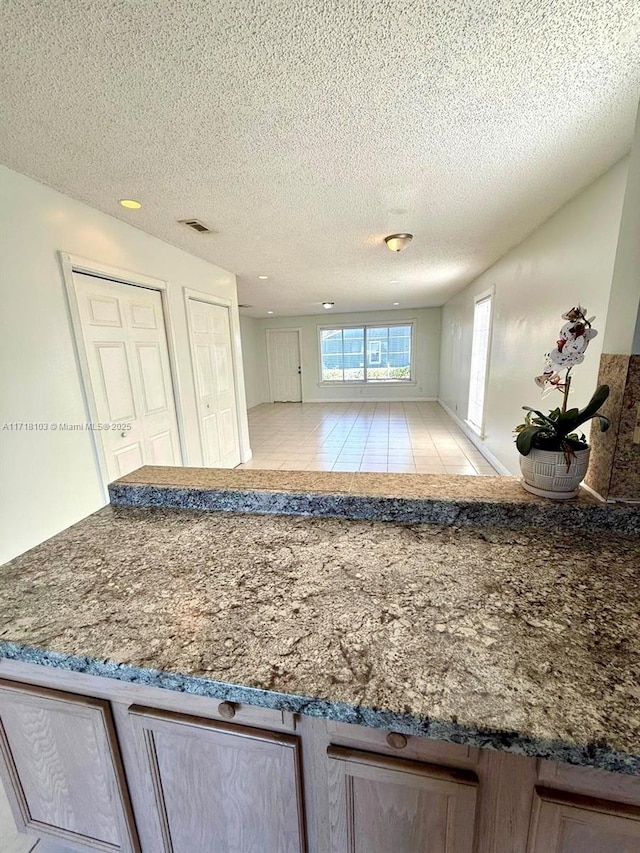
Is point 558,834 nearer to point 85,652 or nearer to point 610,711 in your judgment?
point 610,711

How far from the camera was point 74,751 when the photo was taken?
84 centimetres

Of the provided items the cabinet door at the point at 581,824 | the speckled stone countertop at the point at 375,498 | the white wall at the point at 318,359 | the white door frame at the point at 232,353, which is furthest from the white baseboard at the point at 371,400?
the cabinet door at the point at 581,824

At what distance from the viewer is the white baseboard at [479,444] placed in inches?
153

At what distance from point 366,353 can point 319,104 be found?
7.79 metres

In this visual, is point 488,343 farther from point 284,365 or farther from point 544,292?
point 284,365

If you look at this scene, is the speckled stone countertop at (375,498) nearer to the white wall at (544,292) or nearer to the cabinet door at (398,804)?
the cabinet door at (398,804)

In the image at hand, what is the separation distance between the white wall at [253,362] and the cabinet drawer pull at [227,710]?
8111 millimetres

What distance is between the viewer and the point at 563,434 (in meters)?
1.08

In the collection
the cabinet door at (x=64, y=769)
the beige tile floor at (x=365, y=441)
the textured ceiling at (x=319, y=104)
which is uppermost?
the textured ceiling at (x=319, y=104)

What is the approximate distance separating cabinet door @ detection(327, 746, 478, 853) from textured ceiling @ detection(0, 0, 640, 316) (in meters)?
1.83

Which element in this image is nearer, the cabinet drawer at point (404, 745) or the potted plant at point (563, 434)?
the cabinet drawer at point (404, 745)

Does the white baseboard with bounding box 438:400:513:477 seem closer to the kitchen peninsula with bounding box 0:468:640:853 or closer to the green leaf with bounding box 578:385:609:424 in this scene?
the green leaf with bounding box 578:385:609:424

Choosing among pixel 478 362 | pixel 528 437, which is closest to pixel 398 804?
pixel 528 437

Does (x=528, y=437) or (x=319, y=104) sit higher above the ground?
(x=319, y=104)
